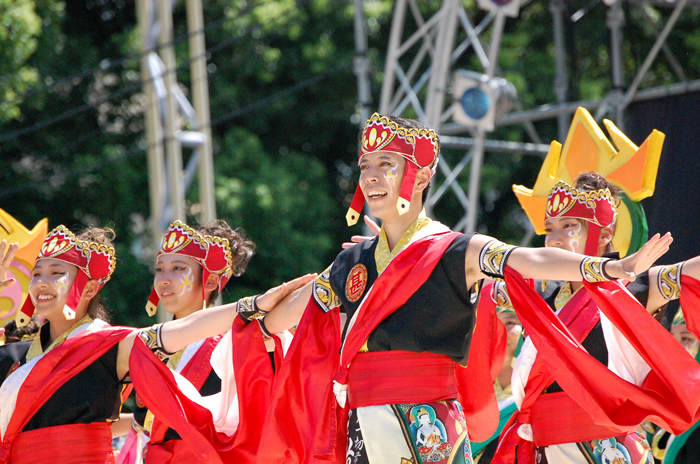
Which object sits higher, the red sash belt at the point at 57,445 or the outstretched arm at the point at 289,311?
the outstretched arm at the point at 289,311

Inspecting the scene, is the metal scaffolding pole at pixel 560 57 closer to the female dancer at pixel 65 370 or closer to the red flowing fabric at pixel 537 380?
the red flowing fabric at pixel 537 380

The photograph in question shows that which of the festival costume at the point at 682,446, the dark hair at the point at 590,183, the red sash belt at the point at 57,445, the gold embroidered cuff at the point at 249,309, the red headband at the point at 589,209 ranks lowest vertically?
the festival costume at the point at 682,446

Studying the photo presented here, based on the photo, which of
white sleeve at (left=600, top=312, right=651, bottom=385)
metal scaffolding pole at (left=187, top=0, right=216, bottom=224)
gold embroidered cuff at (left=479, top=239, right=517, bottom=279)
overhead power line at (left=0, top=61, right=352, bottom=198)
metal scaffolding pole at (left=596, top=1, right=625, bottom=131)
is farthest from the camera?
overhead power line at (left=0, top=61, right=352, bottom=198)

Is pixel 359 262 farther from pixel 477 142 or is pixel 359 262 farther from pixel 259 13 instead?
pixel 259 13

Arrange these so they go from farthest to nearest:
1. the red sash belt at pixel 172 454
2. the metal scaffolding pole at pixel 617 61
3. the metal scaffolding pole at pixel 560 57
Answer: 1. the metal scaffolding pole at pixel 560 57
2. the metal scaffolding pole at pixel 617 61
3. the red sash belt at pixel 172 454

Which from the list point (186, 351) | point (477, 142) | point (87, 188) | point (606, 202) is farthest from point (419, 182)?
point (87, 188)

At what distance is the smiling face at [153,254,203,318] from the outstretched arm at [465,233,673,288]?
1.48 m

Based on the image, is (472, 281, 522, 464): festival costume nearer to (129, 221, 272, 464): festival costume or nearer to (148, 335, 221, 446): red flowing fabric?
(129, 221, 272, 464): festival costume

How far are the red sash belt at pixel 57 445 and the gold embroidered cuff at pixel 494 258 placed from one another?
151 centimetres

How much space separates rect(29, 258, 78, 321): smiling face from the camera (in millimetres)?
3289

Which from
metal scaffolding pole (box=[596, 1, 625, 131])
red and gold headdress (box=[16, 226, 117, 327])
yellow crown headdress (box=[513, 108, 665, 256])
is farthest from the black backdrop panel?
red and gold headdress (box=[16, 226, 117, 327])

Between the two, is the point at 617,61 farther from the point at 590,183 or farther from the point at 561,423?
the point at 561,423

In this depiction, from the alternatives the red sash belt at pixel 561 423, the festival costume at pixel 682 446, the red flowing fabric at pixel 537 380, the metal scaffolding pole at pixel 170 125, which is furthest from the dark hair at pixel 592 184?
the metal scaffolding pole at pixel 170 125

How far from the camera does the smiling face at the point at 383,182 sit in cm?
266
